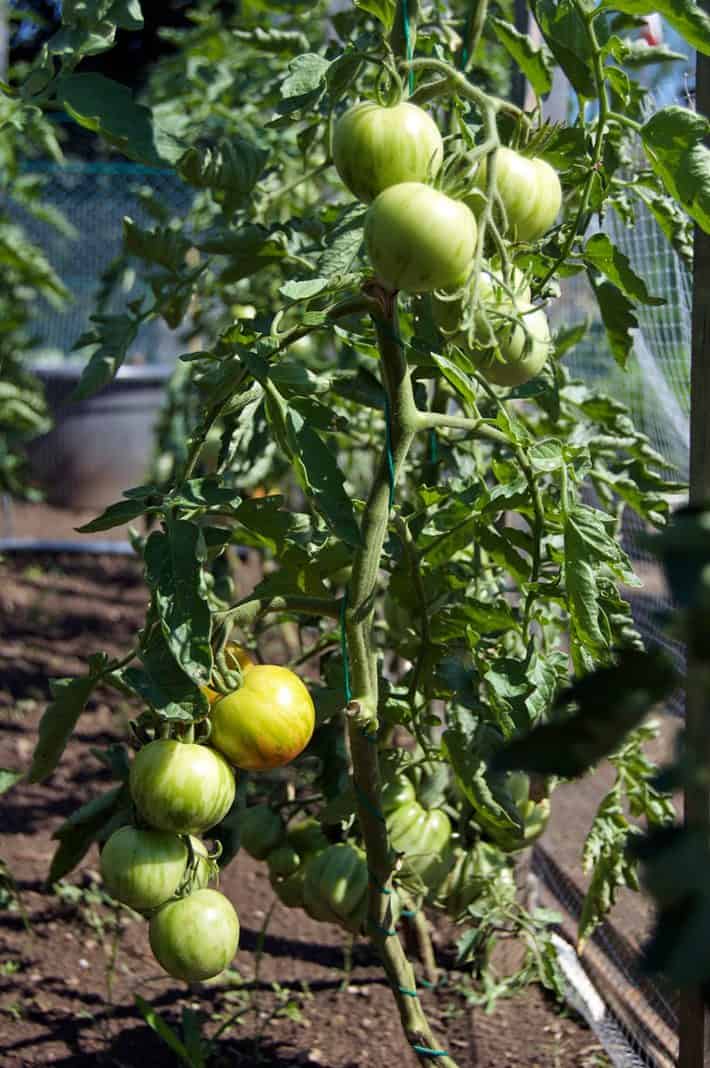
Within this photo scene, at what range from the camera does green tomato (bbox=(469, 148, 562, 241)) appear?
1.00 metres

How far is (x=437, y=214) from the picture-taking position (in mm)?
854

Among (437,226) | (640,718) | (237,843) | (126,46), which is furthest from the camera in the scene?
(126,46)

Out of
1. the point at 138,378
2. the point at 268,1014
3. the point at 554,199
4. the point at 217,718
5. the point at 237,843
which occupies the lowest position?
the point at 138,378

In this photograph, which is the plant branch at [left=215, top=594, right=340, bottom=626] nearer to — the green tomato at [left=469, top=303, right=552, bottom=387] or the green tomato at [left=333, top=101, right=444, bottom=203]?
the green tomato at [left=469, top=303, right=552, bottom=387]

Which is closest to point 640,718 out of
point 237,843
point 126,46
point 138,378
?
point 237,843

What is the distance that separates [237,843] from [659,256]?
1.30 meters

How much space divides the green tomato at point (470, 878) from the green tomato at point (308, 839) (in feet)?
0.60

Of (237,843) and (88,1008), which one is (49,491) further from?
(237,843)

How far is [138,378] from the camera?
6133 millimetres

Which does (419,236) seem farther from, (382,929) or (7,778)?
(7,778)

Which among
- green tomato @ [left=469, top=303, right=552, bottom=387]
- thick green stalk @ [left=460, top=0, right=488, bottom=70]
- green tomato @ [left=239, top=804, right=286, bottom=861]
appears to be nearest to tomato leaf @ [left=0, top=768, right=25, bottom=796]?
green tomato @ [left=239, top=804, right=286, bottom=861]

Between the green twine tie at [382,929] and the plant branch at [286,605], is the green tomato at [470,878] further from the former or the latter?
the plant branch at [286,605]

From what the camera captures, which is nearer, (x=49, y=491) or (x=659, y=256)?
(x=659, y=256)

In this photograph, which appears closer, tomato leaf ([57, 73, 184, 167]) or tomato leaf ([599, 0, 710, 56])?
tomato leaf ([599, 0, 710, 56])
